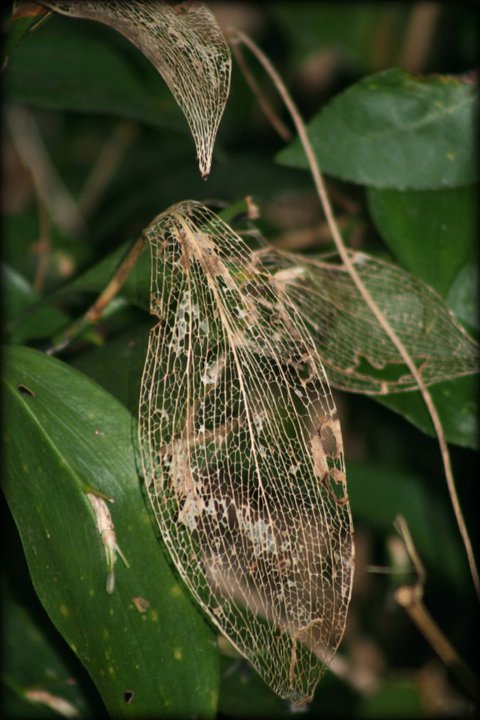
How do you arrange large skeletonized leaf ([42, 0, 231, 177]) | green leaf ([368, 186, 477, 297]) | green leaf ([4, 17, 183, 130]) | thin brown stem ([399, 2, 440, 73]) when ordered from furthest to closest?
thin brown stem ([399, 2, 440, 73]), green leaf ([4, 17, 183, 130]), green leaf ([368, 186, 477, 297]), large skeletonized leaf ([42, 0, 231, 177])

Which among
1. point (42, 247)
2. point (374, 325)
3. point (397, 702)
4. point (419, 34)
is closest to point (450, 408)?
point (374, 325)

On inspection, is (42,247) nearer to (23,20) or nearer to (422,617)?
(23,20)

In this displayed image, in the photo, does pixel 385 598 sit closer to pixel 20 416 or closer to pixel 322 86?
pixel 20 416

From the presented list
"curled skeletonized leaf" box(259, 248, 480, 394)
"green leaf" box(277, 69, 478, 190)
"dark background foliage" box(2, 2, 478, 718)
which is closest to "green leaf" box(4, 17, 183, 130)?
"dark background foliage" box(2, 2, 478, 718)

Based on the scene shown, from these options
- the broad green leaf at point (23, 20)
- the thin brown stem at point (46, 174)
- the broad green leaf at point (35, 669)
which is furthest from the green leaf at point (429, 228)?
the thin brown stem at point (46, 174)

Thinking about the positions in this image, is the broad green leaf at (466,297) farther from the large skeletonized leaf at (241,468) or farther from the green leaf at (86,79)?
the green leaf at (86,79)

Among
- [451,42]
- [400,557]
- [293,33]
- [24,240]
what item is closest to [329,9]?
[293,33]

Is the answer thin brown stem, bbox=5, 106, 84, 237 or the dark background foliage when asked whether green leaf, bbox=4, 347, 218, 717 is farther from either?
thin brown stem, bbox=5, 106, 84, 237
